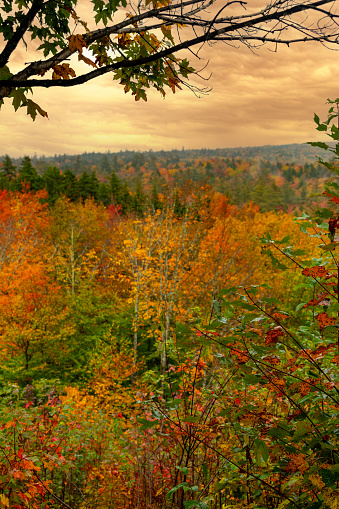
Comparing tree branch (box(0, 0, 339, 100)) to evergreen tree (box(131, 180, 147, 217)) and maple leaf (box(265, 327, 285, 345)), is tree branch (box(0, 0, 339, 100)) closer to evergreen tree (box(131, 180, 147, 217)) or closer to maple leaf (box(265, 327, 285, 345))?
maple leaf (box(265, 327, 285, 345))

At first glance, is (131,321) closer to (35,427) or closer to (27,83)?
(35,427)

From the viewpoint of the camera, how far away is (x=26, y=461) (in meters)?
3.09

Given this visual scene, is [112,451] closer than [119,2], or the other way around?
[119,2]

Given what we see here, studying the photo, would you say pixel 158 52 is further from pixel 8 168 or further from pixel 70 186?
pixel 8 168

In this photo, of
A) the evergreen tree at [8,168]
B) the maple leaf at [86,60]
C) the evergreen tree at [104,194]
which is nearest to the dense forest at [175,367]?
the maple leaf at [86,60]

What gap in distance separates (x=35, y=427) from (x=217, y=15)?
20.9 feet

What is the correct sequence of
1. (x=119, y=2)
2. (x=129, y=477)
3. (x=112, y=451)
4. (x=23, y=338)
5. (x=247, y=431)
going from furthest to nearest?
(x=23, y=338), (x=112, y=451), (x=129, y=477), (x=119, y=2), (x=247, y=431)

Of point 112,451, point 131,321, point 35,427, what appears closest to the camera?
point 35,427

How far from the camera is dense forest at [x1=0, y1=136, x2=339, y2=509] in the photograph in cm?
188

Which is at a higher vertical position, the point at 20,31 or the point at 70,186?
the point at 70,186

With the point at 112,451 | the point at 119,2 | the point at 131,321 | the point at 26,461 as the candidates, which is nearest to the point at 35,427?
the point at 112,451

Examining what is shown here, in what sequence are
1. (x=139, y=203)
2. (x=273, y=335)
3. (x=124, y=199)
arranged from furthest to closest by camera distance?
(x=124, y=199) < (x=139, y=203) < (x=273, y=335)

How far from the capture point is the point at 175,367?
6.20m

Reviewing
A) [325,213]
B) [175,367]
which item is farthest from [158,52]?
[175,367]
